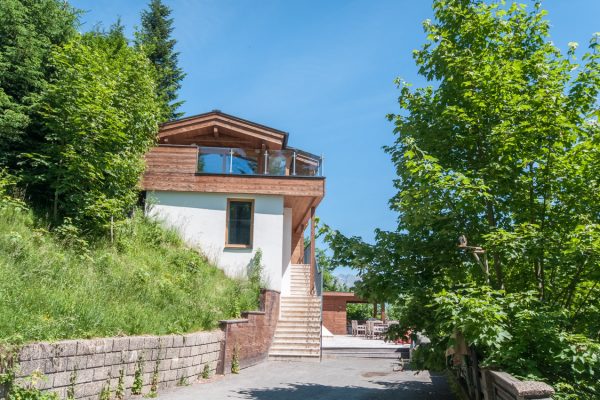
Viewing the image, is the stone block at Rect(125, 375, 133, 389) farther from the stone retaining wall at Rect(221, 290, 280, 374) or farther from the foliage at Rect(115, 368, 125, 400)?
the stone retaining wall at Rect(221, 290, 280, 374)

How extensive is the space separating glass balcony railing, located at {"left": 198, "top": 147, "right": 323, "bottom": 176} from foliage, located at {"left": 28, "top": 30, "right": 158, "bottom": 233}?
12.1 ft

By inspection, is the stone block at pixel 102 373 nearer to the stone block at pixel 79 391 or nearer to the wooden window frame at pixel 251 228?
the stone block at pixel 79 391

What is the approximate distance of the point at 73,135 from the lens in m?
12.1

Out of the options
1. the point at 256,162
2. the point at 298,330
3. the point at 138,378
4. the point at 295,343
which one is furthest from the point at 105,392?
the point at 256,162

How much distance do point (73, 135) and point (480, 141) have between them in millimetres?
9390

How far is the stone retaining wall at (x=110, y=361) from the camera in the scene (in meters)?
6.10

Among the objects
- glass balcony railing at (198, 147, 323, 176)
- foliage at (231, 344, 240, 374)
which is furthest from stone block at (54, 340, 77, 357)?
glass balcony railing at (198, 147, 323, 176)

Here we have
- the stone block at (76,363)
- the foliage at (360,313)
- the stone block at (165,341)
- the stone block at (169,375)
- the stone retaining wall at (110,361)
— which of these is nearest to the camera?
the stone retaining wall at (110,361)

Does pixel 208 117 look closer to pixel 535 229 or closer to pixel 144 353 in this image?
pixel 144 353

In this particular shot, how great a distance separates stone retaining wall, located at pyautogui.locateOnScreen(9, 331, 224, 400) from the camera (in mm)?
6100

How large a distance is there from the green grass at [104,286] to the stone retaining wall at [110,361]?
0.74ft

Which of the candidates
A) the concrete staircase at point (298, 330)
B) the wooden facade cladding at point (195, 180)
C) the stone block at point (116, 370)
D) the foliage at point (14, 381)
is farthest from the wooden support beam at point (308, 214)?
the foliage at point (14, 381)

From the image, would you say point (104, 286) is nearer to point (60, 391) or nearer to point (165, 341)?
point (165, 341)

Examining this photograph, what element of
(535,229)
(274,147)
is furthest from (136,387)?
(274,147)
